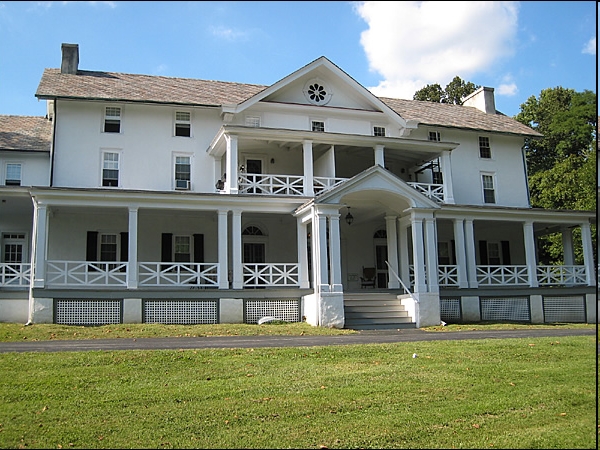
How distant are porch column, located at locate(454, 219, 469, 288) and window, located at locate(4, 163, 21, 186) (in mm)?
18302

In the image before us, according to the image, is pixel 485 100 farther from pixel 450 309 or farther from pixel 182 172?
pixel 182 172

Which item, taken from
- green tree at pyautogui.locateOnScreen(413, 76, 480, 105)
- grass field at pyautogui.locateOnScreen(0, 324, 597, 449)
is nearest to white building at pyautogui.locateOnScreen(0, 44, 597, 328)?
grass field at pyautogui.locateOnScreen(0, 324, 597, 449)

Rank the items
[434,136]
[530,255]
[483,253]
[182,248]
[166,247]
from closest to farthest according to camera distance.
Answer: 1. [166,247]
2. [182,248]
3. [530,255]
4. [434,136]
5. [483,253]

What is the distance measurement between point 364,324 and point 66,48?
59.7 feet

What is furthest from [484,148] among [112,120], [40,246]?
[40,246]

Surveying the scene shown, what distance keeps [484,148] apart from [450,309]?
1042 centimetres

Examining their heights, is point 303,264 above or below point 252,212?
below

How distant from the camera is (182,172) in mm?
25781

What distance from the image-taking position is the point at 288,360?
1234 cm

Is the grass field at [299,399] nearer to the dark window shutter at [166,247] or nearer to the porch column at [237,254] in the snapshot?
the porch column at [237,254]

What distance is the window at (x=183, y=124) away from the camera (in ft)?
85.8

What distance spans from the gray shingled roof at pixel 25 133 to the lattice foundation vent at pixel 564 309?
21840mm

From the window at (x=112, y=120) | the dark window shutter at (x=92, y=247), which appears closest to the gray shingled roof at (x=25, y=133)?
the window at (x=112, y=120)

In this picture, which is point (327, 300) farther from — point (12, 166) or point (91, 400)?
point (12, 166)
